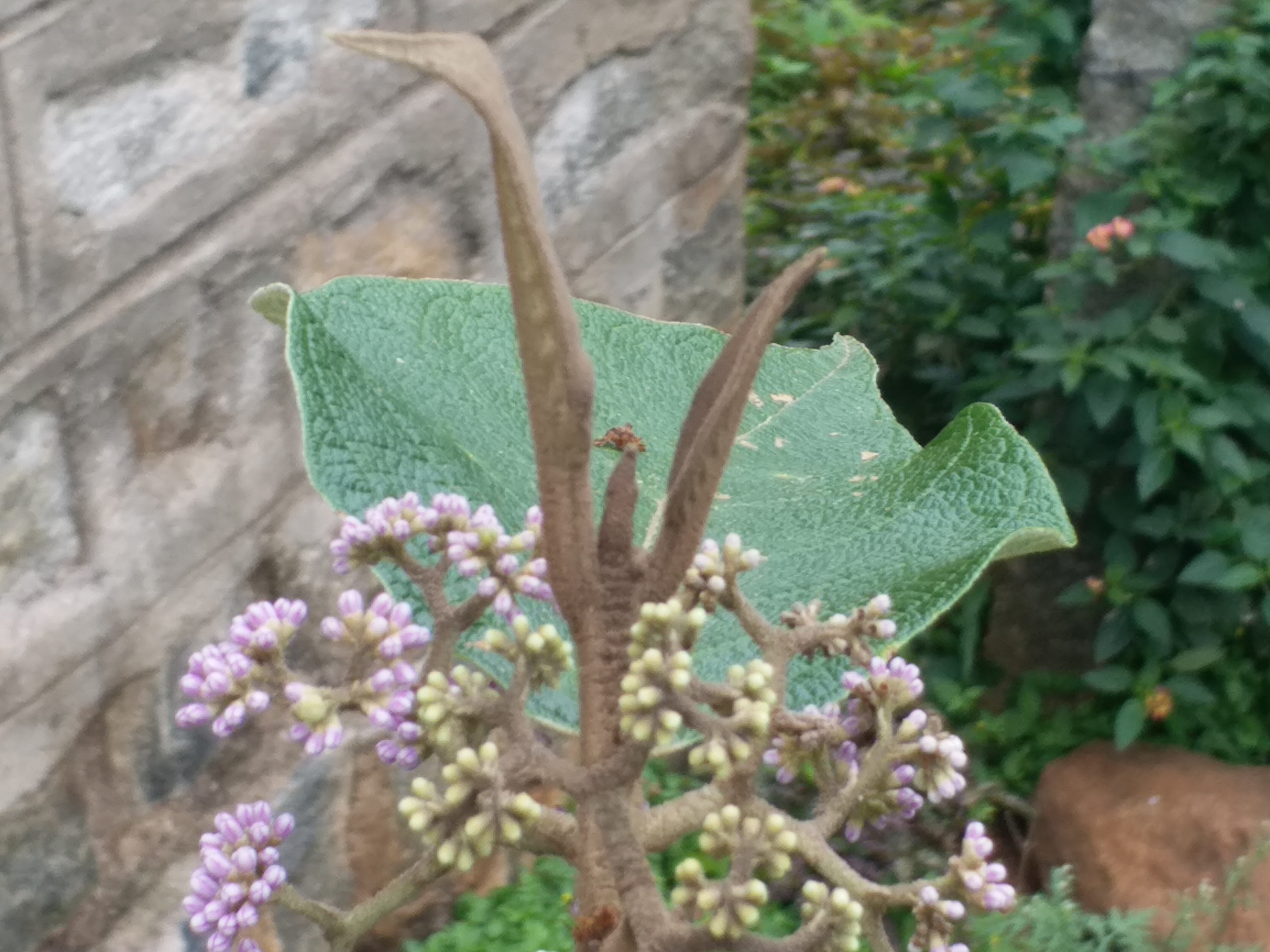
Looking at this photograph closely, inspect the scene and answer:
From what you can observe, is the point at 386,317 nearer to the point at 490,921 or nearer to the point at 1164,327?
the point at 490,921

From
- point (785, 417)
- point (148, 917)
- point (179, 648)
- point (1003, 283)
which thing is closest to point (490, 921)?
point (148, 917)

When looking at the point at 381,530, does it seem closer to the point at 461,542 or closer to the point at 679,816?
the point at 461,542

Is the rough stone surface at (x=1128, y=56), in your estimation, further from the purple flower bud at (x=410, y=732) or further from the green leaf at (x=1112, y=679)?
the purple flower bud at (x=410, y=732)

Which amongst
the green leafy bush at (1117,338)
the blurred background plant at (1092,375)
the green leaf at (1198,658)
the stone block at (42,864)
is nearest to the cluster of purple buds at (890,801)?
the stone block at (42,864)

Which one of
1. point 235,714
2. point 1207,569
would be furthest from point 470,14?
point 1207,569

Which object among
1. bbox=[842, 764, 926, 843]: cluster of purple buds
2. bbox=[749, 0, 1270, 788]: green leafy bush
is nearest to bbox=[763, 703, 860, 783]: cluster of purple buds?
bbox=[842, 764, 926, 843]: cluster of purple buds

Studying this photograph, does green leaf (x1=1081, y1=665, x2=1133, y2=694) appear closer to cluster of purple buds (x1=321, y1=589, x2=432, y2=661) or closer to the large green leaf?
the large green leaf

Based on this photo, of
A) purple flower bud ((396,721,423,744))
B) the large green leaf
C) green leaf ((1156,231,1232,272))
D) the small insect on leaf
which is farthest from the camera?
green leaf ((1156,231,1232,272))
